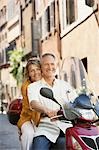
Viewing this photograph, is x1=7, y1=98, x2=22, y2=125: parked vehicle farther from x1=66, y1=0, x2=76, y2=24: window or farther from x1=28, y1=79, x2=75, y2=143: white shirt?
x1=66, y1=0, x2=76, y2=24: window

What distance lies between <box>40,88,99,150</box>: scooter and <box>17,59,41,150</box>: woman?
377mm

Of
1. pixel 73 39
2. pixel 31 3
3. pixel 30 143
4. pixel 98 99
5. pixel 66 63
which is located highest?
pixel 31 3

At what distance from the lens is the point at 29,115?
130 inches

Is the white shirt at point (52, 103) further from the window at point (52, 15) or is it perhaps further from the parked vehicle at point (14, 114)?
the window at point (52, 15)

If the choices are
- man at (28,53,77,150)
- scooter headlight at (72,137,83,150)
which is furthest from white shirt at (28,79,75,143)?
scooter headlight at (72,137,83,150)

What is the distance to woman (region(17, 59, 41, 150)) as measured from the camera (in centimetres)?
316

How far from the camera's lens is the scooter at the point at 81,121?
8.86 feet

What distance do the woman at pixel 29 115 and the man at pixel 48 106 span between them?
16cm

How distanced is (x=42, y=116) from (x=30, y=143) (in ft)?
0.66

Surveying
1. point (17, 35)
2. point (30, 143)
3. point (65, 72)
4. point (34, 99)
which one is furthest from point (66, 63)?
point (17, 35)

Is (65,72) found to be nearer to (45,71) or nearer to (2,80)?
(45,71)

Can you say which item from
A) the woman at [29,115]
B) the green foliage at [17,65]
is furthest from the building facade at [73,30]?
the woman at [29,115]

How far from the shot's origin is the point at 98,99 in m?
2.96

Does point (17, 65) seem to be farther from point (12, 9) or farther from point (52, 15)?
point (52, 15)
